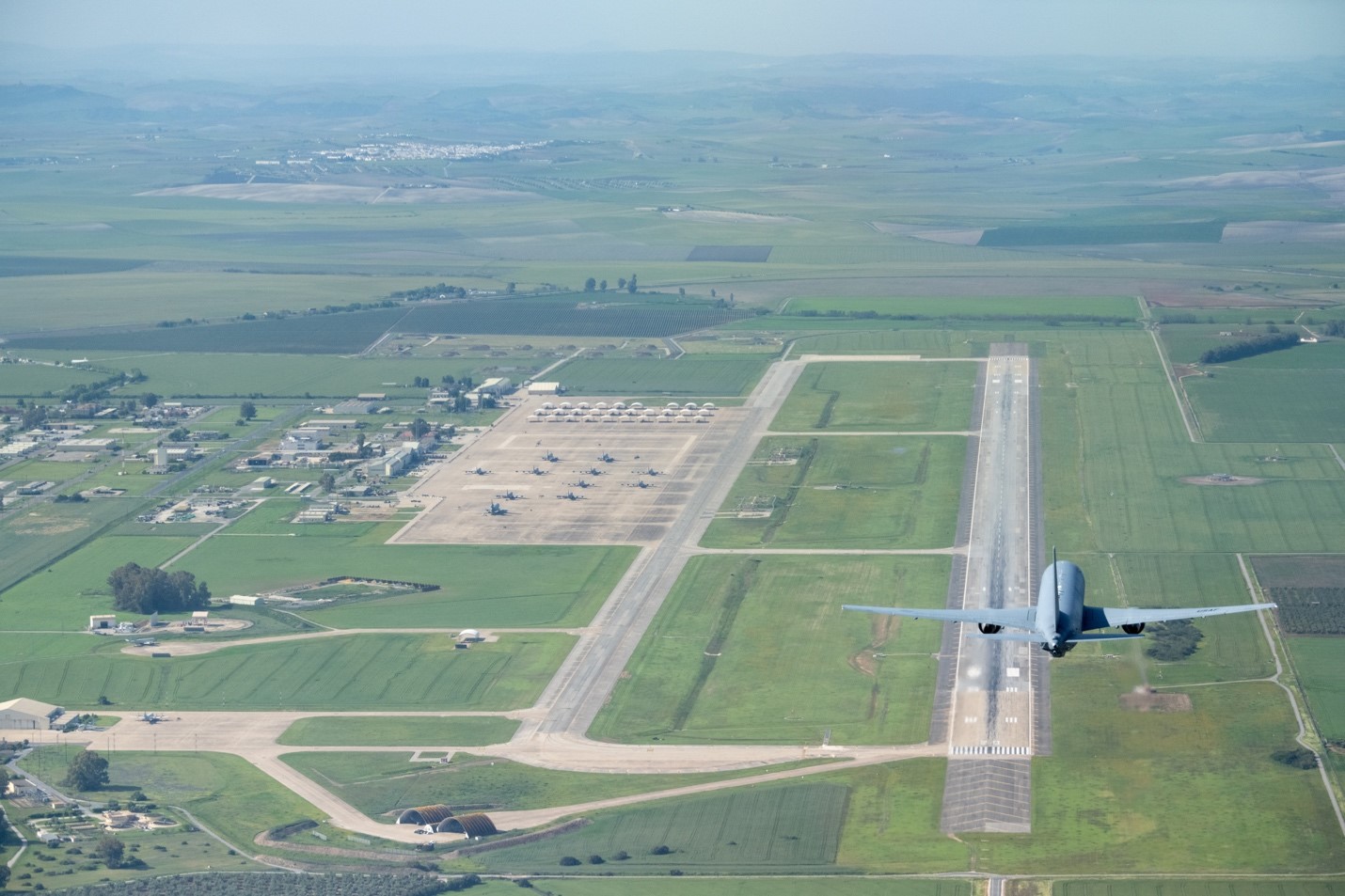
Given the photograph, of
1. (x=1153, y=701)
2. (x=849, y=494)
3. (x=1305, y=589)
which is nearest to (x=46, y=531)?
(x=849, y=494)

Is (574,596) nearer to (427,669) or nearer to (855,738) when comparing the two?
(427,669)

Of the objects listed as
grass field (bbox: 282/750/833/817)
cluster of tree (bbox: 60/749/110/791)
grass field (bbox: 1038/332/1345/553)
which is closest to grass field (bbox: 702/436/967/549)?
grass field (bbox: 1038/332/1345/553)

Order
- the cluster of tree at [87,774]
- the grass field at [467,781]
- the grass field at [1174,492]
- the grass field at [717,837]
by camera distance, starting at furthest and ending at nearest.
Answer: the grass field at [1174,492] → the cluster of tree at [87,774] → the grass field at [467,781] → the grass field at [717,837]

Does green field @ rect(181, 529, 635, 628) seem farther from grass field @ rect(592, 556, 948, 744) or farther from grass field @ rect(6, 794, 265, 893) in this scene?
grass field @ rect(6, 794, 265, 893)

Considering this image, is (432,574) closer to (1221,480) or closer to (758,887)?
(758,887)

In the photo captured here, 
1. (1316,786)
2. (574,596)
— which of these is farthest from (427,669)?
(1316,786)

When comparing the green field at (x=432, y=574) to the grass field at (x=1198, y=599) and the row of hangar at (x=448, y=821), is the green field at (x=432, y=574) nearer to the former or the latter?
the row of hangar at (x=448, y=821)

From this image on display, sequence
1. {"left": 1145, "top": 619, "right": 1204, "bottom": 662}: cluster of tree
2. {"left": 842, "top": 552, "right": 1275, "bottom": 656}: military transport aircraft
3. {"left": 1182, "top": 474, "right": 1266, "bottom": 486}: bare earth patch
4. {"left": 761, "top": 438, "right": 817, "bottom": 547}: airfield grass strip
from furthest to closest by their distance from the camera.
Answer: {"left": 1182, "top": 474, "right": 1266, "bottom": 486}: bare earth patch → {"left": 761, "top": 438, "right": 817, "bottom": 547}: airfield grass strip → {"left": 1145, "top": 619, "right": 1204, "bottom": 662}: cluster of tree → {"left": 842, "top": 552, "right": 1275, "bottom": 656}: military transport aircraft

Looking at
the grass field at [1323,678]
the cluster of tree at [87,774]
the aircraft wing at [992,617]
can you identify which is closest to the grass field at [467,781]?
the cluster of tree at [87,774]
